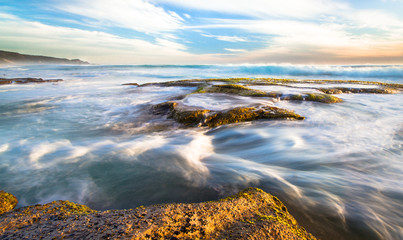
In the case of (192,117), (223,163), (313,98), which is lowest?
(223,163)

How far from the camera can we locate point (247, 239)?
4.93 ft

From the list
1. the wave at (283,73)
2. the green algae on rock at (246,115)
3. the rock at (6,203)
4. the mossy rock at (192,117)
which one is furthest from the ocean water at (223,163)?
the wave at (283,73)

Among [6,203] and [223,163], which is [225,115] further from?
[6,203]

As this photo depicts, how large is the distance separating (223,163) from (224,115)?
2154 mm

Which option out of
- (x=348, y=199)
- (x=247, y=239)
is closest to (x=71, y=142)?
(x=247, y=239)

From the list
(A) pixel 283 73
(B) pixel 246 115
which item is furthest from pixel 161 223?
(A) pixel 283 73

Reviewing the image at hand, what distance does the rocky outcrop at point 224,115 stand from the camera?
5875 millimetres

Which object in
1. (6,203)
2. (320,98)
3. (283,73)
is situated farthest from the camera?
(283,73)

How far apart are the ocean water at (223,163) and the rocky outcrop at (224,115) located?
0.26 m

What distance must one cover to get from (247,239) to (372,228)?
1766mm

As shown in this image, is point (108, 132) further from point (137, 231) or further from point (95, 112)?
point (137, 231)

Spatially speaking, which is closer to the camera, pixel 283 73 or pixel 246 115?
pixel 246 115

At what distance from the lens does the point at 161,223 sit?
163 cm

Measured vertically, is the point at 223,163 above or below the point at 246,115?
below
